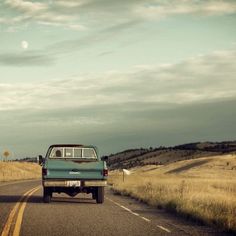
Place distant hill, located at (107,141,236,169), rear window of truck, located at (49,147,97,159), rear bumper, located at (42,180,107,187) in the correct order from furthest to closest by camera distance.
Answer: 1. distant hill, located at (107,141,236,169)
2. rear window of truck, located at (49,147,97,159)
3. rear bumper, located at (42,180,107,187)

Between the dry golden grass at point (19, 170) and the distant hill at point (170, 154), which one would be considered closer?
the dry golden grass at point (19, 170)

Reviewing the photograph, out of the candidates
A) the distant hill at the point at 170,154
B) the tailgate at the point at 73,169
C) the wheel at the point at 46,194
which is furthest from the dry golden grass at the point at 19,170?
the tailgate at the point at 73,169

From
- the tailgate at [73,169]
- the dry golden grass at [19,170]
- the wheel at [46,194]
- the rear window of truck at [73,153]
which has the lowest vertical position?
the dry golden grass at [19,170]

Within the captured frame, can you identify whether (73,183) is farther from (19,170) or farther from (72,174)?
(19,170)

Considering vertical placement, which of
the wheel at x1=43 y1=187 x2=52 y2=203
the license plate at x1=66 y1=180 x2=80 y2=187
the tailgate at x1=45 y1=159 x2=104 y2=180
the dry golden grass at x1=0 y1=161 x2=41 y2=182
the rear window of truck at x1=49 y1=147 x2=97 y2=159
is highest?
the rear window of truck at x1=49 y1=147 x2=97 y2=159

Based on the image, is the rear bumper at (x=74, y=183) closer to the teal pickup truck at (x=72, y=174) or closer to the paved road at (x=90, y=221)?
the teal pickup truck at (x=72, y=174)

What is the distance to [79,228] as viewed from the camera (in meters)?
12.8

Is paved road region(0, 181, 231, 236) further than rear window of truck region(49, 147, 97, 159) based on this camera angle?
No

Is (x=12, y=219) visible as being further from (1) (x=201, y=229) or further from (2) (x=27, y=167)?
(2) (x=27, y=167)

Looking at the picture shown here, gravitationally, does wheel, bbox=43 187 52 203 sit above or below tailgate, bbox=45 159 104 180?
below

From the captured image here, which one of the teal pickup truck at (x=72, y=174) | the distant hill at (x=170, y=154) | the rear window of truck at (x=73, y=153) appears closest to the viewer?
the teal pickup truck at (x=72, y=174)

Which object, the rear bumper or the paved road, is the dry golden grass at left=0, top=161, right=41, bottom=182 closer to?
the rear bumper

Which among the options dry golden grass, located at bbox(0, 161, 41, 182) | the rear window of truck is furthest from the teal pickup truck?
dry golden grass, located at bbox(0, 161, 41, 182)

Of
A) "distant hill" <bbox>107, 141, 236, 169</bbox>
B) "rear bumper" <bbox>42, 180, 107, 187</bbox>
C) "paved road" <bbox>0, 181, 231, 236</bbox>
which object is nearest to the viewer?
"paved road" <bbox>0, 181, 231, 236</bbox>
